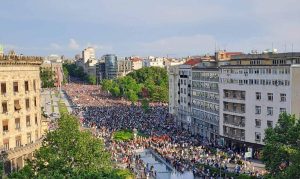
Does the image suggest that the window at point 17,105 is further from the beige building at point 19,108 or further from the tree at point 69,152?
the tree at point 69,152

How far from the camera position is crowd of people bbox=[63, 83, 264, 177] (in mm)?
66306

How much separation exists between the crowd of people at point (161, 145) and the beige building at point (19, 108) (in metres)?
16.3

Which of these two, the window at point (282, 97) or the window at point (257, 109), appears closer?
the window at point (282, 97)

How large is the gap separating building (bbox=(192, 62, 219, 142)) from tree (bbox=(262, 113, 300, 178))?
3982 centimetres

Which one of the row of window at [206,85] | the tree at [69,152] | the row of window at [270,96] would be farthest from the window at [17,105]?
the row of window at [206,85]

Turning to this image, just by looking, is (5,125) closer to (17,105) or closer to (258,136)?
(17,105)

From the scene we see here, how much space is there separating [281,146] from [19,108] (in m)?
32.4

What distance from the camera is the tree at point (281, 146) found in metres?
45.5

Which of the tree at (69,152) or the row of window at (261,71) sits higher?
the row of window at (261,71)

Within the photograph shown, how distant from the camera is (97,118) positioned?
12138 centimetres

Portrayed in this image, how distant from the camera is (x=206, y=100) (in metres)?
96.1

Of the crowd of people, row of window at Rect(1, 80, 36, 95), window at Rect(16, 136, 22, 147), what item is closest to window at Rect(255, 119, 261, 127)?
the crowd of people

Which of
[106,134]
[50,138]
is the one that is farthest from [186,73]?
[50,138]

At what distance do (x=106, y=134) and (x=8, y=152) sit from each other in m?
41.3
